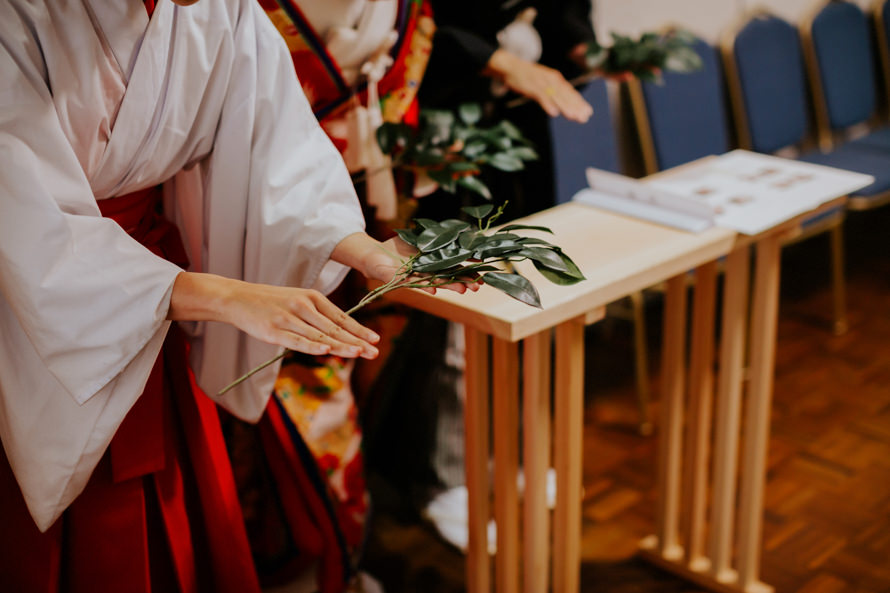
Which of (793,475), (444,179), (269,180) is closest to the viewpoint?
(269,180)

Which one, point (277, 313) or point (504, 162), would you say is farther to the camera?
point (504, 162)

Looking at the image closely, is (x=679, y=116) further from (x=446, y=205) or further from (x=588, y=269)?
(x=588, y=269)

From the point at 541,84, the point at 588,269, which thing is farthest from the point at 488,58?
the point at 588,269

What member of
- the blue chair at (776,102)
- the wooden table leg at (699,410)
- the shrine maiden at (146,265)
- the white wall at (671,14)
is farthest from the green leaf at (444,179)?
the blue chair at (776,102)

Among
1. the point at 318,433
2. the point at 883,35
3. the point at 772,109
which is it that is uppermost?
the point at 883,35

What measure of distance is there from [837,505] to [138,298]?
1.82 m

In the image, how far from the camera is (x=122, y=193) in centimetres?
113

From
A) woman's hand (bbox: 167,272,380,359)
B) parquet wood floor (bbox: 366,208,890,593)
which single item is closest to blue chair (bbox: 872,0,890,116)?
parquet wood floor (bbox: 366,208,890,593)

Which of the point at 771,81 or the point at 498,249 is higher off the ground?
the point at 498,249

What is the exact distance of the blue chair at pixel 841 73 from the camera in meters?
3.42

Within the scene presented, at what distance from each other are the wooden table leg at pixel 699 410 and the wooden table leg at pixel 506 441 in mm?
482

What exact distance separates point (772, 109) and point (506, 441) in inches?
85.5

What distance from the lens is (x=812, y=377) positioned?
2.85 metres

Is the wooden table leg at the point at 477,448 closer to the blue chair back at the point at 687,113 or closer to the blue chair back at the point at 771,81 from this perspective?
the blue chair back at the point at 687,113
